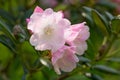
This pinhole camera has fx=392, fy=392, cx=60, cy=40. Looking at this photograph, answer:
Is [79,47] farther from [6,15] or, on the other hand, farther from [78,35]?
[6,15]

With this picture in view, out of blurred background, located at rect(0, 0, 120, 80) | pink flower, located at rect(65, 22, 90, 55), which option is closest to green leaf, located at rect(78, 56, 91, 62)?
blurred background, located at rect(0, 0, 120, 80)

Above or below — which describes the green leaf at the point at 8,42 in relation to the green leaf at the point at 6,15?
below

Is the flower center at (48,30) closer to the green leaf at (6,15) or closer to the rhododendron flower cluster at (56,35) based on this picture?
the rhododendron flower cluster at (56,35)

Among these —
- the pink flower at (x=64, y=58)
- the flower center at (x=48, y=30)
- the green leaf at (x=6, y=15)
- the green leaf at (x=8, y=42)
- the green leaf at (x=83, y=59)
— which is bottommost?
the green leaf at (x=83, y=59)

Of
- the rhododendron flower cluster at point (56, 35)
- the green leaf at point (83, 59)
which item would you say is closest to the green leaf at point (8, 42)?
the rhododendron flower cluster at point (56, 35)

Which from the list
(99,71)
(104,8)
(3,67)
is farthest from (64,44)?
(104,8)

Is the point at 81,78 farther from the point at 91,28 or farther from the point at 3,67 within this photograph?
the point at 3,67

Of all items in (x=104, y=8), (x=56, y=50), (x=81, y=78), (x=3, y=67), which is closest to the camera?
(x=56, y=50)
